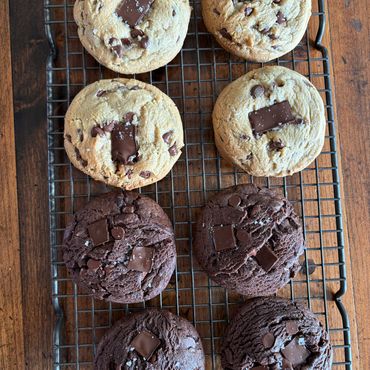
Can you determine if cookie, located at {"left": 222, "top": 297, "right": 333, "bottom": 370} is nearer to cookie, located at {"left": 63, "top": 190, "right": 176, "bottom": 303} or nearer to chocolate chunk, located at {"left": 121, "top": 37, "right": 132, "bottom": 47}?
cookie, located at {"left": 63, "top": 190, "right": 176, "bottom": 303}

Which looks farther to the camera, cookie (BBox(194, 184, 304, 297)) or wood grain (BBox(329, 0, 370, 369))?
wood grain (BBox(329, 0, 370, 369))

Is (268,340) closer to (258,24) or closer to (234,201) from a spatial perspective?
(234,201)

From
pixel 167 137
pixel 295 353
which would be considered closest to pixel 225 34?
pixel 167 137

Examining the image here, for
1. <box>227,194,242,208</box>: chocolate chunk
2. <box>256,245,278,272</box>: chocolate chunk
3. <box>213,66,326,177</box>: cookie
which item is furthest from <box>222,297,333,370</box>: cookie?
<box>213,66,326,177</box>: cookie

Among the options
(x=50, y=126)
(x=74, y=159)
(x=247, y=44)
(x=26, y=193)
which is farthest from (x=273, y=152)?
(x=26, y=193)

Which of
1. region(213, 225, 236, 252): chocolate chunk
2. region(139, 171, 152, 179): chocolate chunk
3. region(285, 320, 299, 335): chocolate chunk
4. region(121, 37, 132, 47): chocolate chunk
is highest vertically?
region(121, 37, 132, 47): chocolate chunk

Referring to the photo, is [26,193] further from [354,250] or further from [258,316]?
[354,250]

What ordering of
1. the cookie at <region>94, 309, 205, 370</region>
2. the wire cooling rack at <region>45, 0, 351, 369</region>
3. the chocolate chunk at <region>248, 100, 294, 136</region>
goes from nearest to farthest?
1. the cookie at <region>94, 309, 205, 370</region>
2. the chocolate chunk at <region>248, 100, 294, 136</region>
3. the wire cooling rack at <region>45, 0, 351, 369</region>
